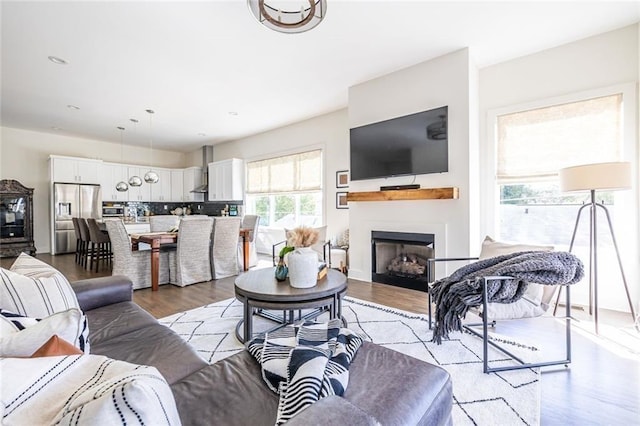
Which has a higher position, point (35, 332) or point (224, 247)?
point (35, 332)

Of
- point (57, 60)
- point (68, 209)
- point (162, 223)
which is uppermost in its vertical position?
point (57, 60)

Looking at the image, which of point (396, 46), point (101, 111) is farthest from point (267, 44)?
point (101, 111)

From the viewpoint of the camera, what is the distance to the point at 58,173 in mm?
6492

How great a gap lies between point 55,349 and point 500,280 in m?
2.16

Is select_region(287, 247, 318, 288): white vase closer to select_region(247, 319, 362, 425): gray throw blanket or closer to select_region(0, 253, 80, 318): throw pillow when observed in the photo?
select_region(247, 319, 362, 425): gray throw blanket

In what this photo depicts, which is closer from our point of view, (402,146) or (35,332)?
(35,332)

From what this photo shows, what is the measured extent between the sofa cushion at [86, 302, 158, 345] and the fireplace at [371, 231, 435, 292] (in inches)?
116

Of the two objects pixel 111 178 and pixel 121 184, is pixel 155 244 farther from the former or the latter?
pixel 111 178

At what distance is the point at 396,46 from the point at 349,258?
2.82 meters

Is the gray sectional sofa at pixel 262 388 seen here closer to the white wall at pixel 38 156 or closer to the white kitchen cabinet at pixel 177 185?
the white wall at pixel 38 156

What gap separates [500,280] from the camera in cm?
188

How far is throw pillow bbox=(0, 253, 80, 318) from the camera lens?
1280 mm

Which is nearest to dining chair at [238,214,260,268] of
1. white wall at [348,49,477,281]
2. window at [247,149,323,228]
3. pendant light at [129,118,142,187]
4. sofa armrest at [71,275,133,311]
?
window at [247,149,323,228]

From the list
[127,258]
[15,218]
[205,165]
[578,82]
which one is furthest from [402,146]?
[15,218]
